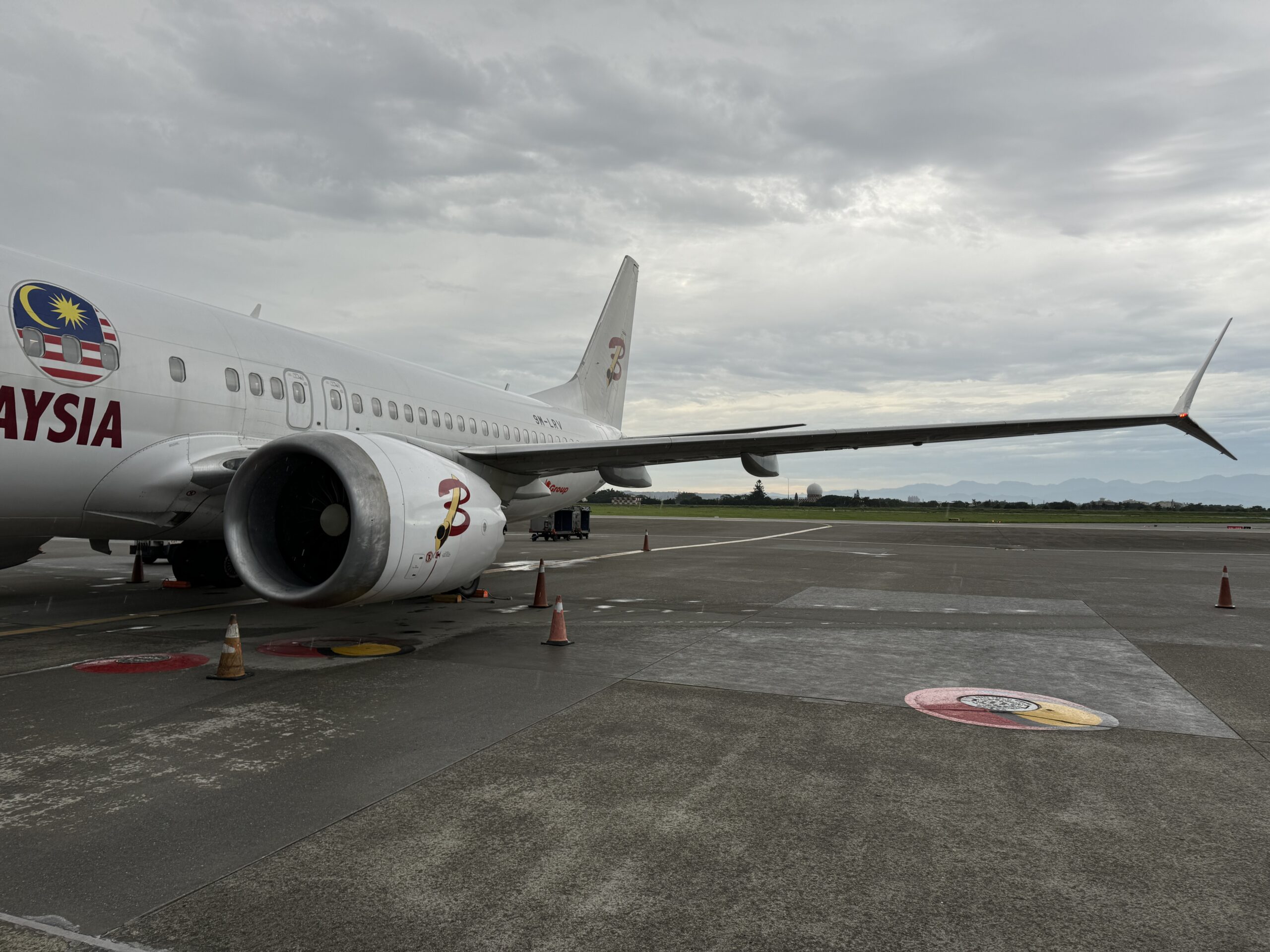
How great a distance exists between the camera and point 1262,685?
7367 millimetres

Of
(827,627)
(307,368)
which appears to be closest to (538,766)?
(827,627)

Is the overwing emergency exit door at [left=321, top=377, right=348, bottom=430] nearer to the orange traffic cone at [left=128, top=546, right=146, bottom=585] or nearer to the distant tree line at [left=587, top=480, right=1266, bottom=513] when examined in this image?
the orange traffic cone at [left=128, top=546, right=146, bottom=585]

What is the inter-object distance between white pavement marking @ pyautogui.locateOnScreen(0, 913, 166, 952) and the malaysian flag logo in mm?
6405

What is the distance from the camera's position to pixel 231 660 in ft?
22.7

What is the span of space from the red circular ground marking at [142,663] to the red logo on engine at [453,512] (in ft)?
8.17

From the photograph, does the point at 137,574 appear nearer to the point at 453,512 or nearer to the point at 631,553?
the point at 453,512

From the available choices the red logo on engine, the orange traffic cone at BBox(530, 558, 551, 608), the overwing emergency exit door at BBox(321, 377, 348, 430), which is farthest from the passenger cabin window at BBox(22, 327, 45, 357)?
the orange traffic cone at BBox(530, 558, 551, 608)

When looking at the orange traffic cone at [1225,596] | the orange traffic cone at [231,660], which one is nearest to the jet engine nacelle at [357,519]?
the orange traffic cone at [231,660]

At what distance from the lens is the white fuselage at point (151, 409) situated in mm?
7750

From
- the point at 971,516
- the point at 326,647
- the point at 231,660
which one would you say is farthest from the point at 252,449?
the point at 971,516

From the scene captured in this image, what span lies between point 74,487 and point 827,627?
877 cm

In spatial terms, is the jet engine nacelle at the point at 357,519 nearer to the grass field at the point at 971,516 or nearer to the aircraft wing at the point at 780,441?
the aircraft wing at the point at 780,441

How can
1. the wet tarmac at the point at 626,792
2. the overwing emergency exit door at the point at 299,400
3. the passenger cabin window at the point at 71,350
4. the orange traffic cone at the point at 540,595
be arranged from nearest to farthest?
the wet tarmac at the point at 626,792 → the passenger cabin window at the point at 71,350 → the overwing emergency exit door at the point at 299,400 → the orange traffic cone at the point at 540,595

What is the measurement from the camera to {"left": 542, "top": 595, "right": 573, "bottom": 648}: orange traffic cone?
8.73 m
